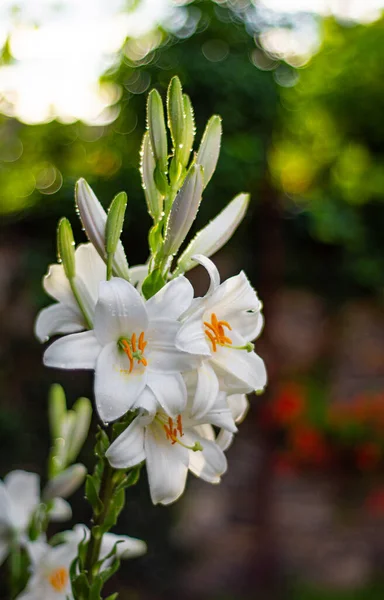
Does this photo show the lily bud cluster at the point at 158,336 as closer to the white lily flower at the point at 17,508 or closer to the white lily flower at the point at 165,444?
the white lily flower at the point at 165,444

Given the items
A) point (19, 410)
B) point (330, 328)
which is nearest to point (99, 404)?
point (19, 410)

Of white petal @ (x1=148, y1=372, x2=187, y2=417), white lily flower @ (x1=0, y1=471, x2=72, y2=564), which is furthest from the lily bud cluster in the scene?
white lily flower @ (x1=0, y1=471, x2=72, y2=564)

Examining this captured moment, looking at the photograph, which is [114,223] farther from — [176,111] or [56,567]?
[56,567]

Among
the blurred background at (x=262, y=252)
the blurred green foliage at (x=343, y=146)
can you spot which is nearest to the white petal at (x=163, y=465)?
the blurred background at (x=262, y=252)

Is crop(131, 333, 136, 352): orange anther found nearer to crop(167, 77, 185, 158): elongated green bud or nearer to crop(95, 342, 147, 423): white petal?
crop(95, 342, 147, 423): white petal

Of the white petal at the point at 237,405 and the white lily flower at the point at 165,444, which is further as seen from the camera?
the white petal at the point at 237,405

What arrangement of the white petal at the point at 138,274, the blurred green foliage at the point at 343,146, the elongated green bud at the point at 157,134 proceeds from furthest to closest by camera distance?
the blurred green foliage at the point at 343,146, the white petal at the point at 138,274, the elongated green bud at the point at 157,134

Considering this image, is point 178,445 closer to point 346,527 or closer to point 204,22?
point 204,22
